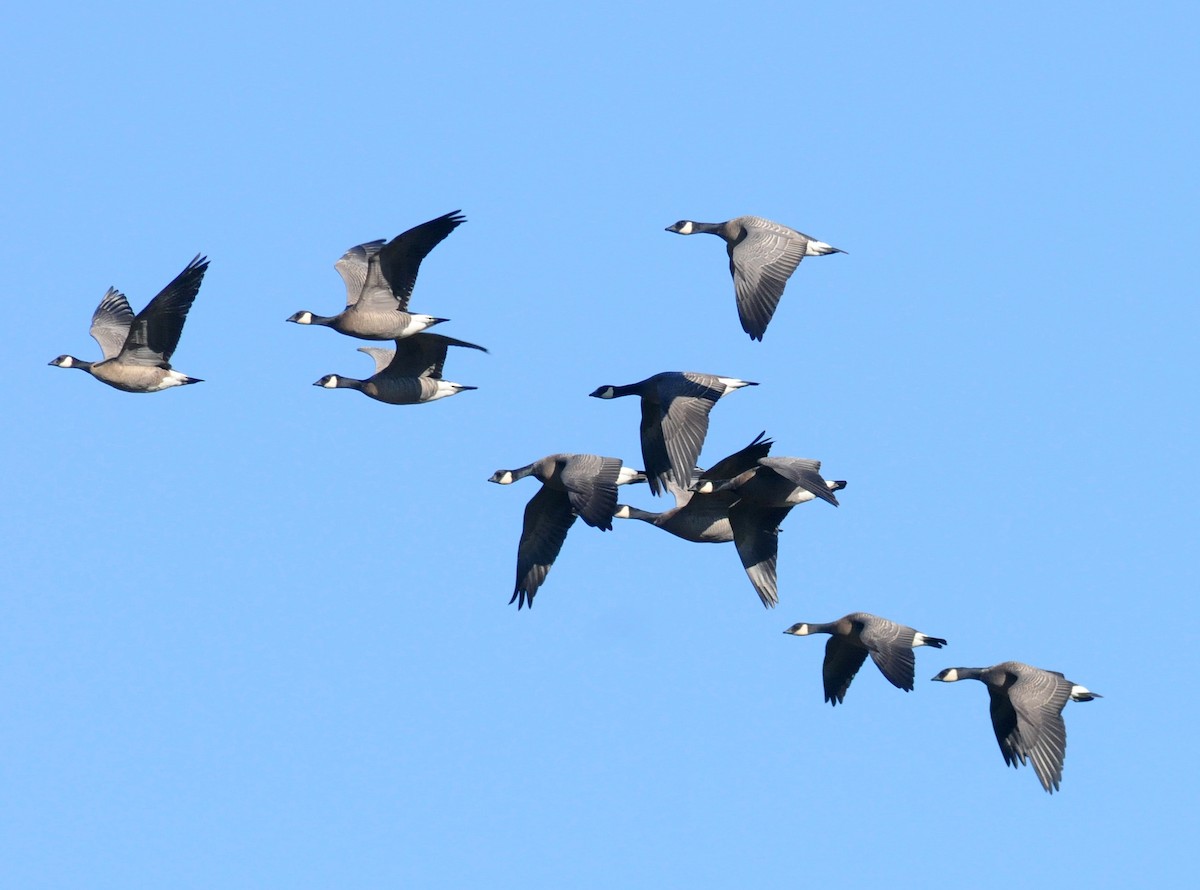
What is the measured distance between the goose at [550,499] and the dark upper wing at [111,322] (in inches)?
235

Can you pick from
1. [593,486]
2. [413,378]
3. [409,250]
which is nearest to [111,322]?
[413,378]

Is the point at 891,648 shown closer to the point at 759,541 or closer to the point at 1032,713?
the point at 1032,713

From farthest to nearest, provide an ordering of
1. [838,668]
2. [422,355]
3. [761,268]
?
[422,355], [838,668], [761,268]

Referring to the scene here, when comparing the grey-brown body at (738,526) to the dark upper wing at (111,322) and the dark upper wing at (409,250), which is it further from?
the dark upper wing at (111,322)

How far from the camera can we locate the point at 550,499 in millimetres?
24828

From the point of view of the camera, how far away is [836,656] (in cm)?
2388

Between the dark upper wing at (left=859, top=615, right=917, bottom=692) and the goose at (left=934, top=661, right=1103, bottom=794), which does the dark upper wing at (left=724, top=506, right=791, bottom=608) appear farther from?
the goose at (left=934, top=661, right=1103, bottom=794)

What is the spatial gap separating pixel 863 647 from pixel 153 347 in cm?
1006

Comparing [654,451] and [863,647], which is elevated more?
[654,451]

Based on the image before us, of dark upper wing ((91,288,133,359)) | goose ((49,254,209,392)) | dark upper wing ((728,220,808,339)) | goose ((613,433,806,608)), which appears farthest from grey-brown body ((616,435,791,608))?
dark upper wing ((91,288,133,359))

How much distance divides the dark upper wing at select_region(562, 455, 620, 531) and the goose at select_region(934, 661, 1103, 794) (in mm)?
5085

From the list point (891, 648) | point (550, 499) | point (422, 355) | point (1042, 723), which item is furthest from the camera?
point (422, 355)

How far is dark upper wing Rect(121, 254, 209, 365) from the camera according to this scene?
2353cm

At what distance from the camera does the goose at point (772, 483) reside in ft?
72.8
